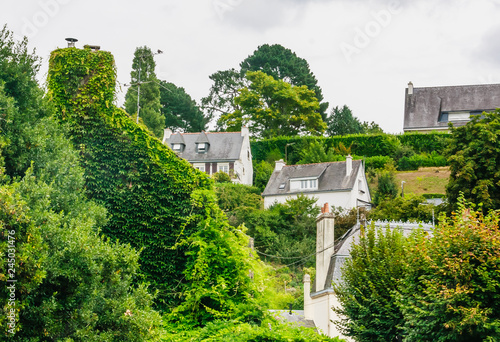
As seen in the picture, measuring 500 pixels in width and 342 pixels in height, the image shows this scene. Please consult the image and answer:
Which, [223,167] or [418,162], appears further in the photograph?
[223,167]

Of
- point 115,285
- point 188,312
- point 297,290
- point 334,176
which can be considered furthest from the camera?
point 334,176

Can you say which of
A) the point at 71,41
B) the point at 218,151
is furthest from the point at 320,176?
the point at 71,41

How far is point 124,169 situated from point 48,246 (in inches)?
281

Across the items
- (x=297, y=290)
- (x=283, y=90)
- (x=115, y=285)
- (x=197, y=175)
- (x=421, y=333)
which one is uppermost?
(x=283, y=90)

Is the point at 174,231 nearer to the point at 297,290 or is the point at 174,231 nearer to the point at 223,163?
the point at 297,290

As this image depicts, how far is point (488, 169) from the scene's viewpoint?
1313 inches

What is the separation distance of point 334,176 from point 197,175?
37537mm

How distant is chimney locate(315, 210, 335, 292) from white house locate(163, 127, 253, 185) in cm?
3036

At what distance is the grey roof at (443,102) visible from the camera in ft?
238

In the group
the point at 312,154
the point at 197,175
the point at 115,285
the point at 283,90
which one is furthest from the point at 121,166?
the point at 283,90

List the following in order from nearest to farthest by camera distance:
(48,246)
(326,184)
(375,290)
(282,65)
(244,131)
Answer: (48,246) → (375,290) → (326,184) → (244,131) → (282,65)

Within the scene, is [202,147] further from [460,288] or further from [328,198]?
[460,288]

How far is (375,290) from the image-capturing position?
21.2 metres

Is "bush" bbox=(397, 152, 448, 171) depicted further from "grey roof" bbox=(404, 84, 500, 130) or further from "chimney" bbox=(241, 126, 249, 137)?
"chimney" bbox=(241, 126, 249, 137)
